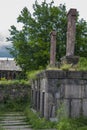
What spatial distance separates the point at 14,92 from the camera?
2658cm

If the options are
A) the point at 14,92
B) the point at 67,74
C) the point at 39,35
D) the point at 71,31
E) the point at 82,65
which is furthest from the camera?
the point at 39,35

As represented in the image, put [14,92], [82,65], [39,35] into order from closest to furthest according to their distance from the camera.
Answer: [82,65], [14,92], [39,35]

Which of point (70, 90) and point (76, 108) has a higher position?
point (70, 90)

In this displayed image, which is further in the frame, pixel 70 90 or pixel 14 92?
pixel 14 92

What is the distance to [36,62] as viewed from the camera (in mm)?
34656

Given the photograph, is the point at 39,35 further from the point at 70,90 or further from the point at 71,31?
the point at 70,90

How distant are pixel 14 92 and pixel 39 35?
10.7 metres

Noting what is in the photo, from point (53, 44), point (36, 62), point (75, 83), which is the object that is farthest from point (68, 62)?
point (36, 62)

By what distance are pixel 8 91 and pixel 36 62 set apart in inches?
340

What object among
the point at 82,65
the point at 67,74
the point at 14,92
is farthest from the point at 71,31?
the point at 14,92

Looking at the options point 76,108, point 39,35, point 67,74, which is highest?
point 39,35

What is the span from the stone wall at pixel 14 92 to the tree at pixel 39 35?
7.62 metres

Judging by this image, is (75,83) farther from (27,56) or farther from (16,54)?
(16,54)

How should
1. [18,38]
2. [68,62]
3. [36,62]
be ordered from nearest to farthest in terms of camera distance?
[68,62], [36,62], [18,38]
